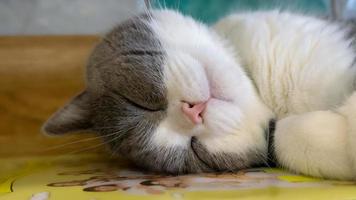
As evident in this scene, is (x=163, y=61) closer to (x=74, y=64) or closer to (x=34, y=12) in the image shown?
(x=74, y=64)

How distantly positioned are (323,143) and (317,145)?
0.01m

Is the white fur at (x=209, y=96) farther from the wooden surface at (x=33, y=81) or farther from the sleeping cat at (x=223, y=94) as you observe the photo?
A: the wooden surface at (x=33, y=81)

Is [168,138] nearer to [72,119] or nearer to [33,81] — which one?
[72,119]

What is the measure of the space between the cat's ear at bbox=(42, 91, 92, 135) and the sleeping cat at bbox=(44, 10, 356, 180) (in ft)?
0.22

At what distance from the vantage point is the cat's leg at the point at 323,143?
3.29 feet

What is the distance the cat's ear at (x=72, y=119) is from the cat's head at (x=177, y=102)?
0.34ft

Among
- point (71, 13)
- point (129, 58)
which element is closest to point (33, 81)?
point (71, 13)

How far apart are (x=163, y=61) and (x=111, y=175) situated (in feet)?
1.02

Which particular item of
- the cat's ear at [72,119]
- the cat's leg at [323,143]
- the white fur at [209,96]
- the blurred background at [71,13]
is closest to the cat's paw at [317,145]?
the cat's leg at [323,143]

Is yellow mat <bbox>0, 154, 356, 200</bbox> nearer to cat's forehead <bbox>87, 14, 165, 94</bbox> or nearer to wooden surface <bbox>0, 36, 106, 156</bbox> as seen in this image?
cat's forehead <bbox>87, 14, 165, 94</bbox>

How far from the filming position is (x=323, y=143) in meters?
1.03

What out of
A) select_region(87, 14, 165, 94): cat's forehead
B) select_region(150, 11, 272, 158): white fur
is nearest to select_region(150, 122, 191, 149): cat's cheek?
select_region(150, 11, 272, 158): white fur

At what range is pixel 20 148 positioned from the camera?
6.79ft

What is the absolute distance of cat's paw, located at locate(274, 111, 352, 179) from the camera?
3.33 ft
